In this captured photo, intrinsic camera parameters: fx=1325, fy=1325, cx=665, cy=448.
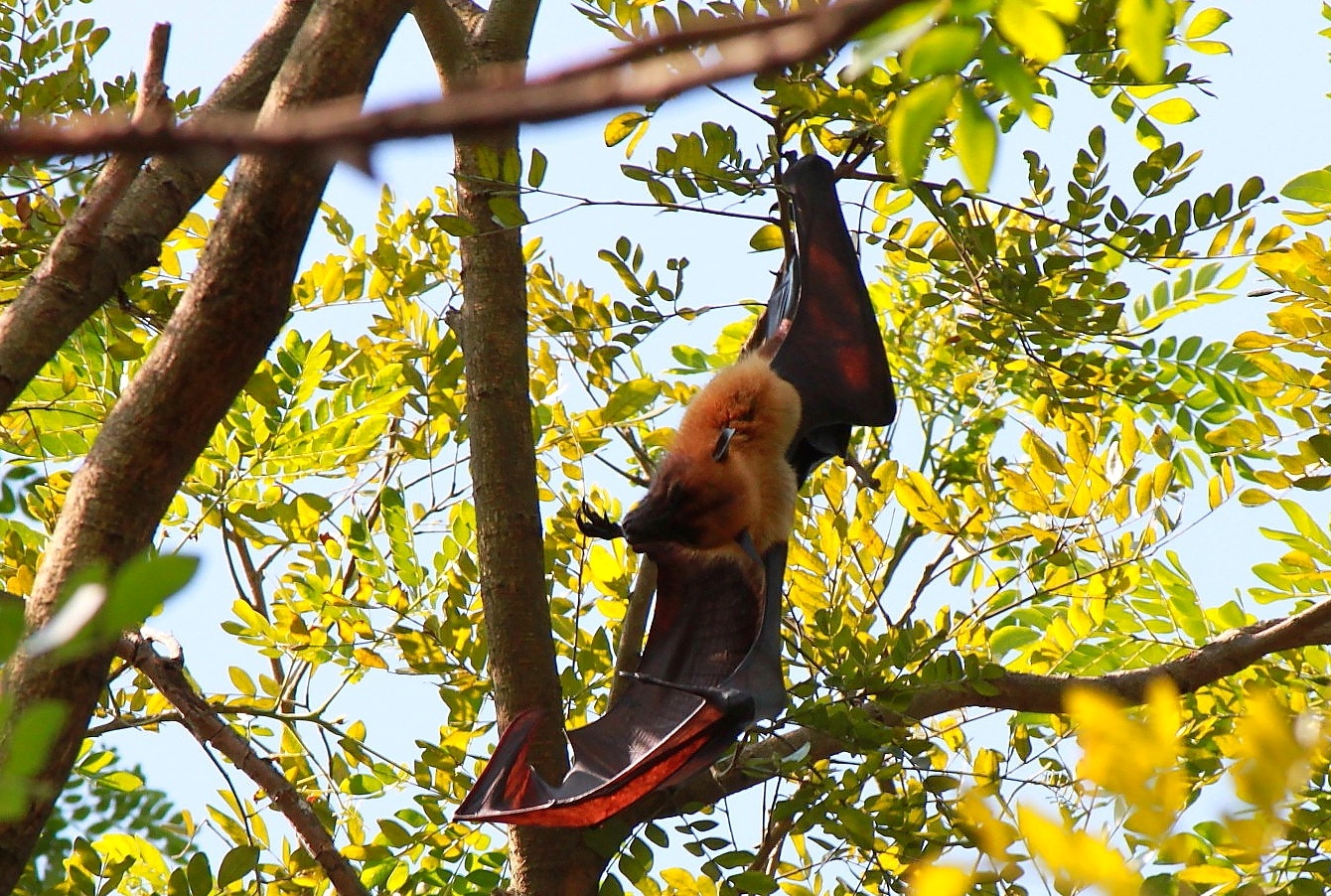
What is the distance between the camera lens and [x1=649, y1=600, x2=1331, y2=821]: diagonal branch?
3.12 meters

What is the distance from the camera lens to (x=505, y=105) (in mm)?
543

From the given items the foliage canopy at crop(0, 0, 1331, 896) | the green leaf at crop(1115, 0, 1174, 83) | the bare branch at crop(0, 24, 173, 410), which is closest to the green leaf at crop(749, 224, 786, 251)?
the foliage canopy at crop(0, 0, 1331, 896)

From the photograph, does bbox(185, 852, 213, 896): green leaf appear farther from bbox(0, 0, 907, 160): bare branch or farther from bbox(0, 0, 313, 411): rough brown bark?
bbox(0, 0, 907, 160): bare branch

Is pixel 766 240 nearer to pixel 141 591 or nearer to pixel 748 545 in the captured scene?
pixel 748 545

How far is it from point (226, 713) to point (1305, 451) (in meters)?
2.87

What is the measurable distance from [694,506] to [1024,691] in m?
0.90

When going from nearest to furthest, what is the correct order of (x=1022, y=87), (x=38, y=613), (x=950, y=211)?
(x=1022, y=87) < (x=38, y=613) < (x=950, y=211)

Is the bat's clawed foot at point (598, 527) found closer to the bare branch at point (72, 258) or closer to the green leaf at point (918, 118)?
the bare branch at point (72, 258)

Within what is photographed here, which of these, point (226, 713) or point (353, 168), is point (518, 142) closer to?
point (226, 713)

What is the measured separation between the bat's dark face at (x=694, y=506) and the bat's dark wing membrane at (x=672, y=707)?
0.12m

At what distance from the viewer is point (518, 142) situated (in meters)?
3.32

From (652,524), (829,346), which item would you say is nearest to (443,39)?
(829,346)

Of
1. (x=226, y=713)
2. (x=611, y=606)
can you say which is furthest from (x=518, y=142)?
(x=226, y=713)

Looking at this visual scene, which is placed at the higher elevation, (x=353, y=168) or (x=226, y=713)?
(x=226, y=713)
